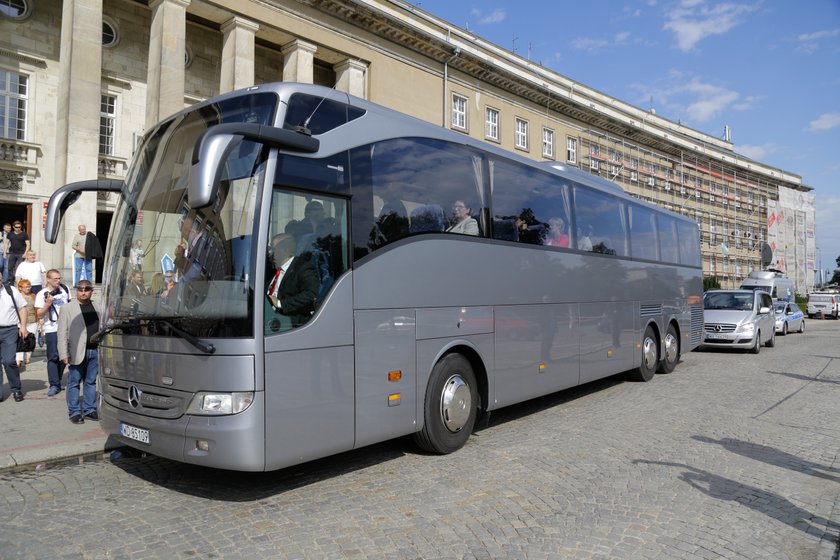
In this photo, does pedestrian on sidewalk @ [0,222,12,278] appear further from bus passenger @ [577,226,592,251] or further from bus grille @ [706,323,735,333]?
bus grille @ [706,323,735,333]

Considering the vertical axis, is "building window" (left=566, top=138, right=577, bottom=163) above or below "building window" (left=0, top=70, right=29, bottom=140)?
above

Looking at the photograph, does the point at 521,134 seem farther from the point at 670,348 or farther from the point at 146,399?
the point at 146,399

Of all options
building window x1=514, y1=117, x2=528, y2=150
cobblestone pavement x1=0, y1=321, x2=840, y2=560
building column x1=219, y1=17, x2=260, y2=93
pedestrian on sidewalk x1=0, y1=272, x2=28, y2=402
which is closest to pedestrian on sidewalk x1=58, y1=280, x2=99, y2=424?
cobblestone pavement x1=0, y1=321, x2=840, y2=560

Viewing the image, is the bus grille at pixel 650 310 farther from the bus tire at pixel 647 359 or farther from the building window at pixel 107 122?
the building window at pixel 107 122

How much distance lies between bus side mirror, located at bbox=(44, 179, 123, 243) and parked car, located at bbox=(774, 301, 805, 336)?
1037 inches

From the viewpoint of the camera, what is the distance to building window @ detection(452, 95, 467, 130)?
118 feet

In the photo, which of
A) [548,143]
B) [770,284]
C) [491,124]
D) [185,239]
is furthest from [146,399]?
[770,284]

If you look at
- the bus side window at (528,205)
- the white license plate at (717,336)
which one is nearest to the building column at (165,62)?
the bus side window at (528,205)

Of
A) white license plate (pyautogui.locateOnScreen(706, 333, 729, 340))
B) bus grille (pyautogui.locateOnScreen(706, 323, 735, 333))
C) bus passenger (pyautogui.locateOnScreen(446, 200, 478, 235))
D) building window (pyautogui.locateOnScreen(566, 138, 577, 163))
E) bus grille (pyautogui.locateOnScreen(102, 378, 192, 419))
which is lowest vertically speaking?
white license plate (pyautogui.locateOnScreen(706, 333, 729, 340))

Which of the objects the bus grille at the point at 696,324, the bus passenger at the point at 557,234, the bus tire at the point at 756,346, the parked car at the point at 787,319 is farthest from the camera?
the parked car at the point at 787,319

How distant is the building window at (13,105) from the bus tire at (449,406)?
2149cm

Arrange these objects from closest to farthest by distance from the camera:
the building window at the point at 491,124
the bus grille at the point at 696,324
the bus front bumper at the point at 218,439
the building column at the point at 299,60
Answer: the bus front bumper at the point at 218,439 → the bus grille at the point at 696,324 → the building column at the point at 299,60 → the building window at the point at 491,124

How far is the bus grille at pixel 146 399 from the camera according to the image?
4.80 m

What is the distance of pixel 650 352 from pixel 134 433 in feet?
32.7
